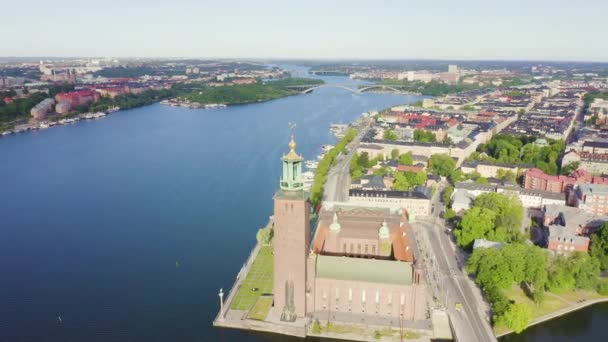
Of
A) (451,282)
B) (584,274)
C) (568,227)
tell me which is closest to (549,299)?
(584,274)

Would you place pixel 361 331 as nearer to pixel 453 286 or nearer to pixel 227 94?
pixel 453 286

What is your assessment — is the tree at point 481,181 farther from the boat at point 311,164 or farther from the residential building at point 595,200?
the boat at point 311,164

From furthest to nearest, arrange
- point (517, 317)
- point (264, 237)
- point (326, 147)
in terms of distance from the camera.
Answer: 1. point (326, 147)
2. point (264, 237)
3. point (517, 317)

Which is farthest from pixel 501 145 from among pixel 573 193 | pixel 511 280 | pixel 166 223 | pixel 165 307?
pixel 165 307

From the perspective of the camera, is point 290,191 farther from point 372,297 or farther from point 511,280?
point 511,280

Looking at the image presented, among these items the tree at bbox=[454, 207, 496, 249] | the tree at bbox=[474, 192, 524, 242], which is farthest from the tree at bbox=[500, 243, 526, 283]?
the tree at bbox=[474, 192, 524, 242]

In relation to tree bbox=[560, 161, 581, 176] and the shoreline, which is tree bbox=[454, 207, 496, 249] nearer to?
the shoreline
